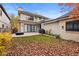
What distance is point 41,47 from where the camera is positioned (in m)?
2.85

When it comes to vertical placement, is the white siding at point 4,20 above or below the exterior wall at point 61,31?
above

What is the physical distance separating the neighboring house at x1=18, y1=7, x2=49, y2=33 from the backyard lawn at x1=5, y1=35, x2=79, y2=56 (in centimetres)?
15

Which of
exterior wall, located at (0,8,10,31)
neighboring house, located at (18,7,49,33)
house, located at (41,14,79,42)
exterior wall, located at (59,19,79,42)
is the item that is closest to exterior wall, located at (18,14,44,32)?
neighboring house, located at (18,7,49,33)

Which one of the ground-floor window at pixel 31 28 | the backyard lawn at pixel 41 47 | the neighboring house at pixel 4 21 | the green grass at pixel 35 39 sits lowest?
the backyard lawn at pixel 41 47

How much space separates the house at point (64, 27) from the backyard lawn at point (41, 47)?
0.10 metres

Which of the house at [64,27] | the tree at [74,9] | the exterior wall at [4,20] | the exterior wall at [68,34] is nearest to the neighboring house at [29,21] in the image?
the house at [64,27]

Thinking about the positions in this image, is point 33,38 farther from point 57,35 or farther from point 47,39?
point 57,35

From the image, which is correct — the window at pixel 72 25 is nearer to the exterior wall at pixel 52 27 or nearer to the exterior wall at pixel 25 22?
the exterior wall at pixel 52 27

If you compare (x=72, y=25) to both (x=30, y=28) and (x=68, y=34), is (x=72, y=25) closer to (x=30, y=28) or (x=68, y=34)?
(x=68, y=34)

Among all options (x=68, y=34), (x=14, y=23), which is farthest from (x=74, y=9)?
(x=14, y=23)

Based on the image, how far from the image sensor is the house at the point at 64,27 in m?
2.83

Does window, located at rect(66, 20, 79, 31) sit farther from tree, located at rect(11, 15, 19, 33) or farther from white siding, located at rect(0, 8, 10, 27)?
white siding, located at rect(0, 8, 10, 27)

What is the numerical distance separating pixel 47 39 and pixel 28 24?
0.43 metres

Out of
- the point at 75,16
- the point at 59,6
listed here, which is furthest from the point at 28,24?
the point at 75,16
